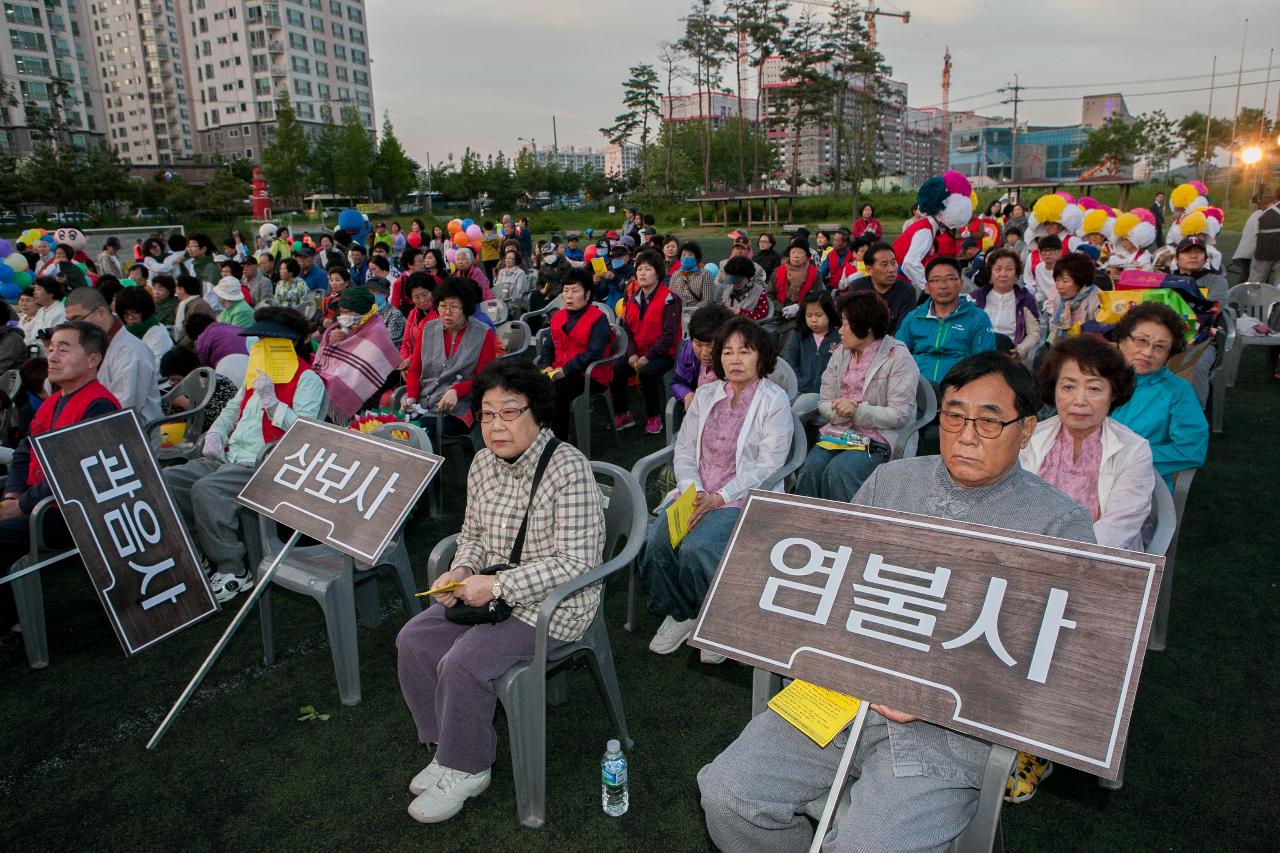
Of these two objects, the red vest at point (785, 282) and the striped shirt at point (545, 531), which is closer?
the striped shirt at point (545, 531)

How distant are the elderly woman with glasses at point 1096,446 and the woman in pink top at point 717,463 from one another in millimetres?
1096

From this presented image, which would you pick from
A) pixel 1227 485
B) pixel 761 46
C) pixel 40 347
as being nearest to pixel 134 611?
pixel 40 347

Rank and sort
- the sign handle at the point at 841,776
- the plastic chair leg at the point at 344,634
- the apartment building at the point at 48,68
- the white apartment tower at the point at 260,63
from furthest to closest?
the white apartment tower at the point at 260,63 < the apartment building at the point at 48,68 < the plastic chair leg at the point at 344,634 < the sign handle at the point at 841,776

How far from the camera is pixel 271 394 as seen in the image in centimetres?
397

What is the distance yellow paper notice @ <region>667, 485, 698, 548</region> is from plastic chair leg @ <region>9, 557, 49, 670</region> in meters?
2.99

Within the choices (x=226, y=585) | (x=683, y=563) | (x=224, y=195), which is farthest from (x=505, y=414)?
(x=224, y=195)

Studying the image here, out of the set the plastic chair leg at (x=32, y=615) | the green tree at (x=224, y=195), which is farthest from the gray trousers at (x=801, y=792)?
the green tree at (x=224, y=195)

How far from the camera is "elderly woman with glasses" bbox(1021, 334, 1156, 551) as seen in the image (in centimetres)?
260

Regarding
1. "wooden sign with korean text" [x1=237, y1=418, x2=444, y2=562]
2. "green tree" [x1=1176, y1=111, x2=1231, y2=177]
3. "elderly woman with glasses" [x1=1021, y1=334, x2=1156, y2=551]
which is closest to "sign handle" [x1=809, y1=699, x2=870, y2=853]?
"elderly woman with glasses" [x1=1021, y1=334, x2=1156, y2=551]

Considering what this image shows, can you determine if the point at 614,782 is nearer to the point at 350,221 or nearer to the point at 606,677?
the point at 606,677

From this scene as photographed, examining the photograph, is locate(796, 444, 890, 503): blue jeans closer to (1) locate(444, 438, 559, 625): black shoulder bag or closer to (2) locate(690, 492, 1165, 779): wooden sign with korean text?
(1) locate(444, 438, 559, 625): black shoulder bag

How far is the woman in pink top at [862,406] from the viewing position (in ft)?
12.4

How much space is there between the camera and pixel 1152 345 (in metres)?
3.16

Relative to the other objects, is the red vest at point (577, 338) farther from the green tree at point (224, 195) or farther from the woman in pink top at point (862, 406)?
the green tree at point (224, 195)
